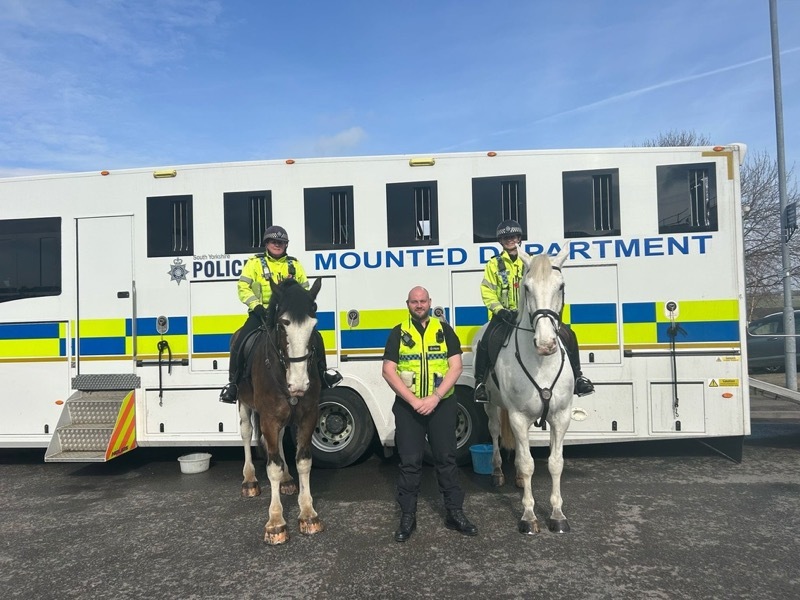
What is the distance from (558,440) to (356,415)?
2416 mm

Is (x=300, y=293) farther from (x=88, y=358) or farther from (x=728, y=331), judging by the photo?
(x=728, y=331)

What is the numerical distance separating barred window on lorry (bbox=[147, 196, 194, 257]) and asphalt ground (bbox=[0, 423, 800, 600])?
2.73m

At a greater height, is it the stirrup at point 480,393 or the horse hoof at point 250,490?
the stirrup at point 480,393

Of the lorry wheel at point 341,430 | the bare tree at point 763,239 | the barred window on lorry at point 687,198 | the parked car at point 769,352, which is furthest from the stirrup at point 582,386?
the bare tree at point 763,239

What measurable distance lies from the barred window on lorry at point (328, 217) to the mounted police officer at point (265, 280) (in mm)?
1108

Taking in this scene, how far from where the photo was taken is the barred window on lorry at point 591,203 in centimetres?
575

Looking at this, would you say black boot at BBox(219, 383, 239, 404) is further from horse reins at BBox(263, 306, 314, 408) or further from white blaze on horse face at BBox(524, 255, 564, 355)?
white blaze on horse face at BBox(524, 255, 564, 355)

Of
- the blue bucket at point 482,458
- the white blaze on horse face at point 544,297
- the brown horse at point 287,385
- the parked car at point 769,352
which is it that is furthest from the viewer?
the parked car at point 769,352

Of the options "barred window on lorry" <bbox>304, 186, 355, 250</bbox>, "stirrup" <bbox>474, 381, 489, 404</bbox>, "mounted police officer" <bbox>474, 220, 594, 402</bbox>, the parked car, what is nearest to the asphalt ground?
"stirrup" <bbox>474, 381, 489, 404</bbox>

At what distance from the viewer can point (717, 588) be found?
334 centimetres

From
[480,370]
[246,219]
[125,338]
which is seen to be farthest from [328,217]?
[125,338]

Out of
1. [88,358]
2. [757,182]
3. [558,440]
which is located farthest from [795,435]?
[757,182]

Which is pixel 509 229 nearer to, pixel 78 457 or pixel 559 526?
pixel 559 526

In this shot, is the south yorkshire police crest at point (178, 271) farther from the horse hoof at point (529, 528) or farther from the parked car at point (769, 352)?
the parked car at point (769, 352)
